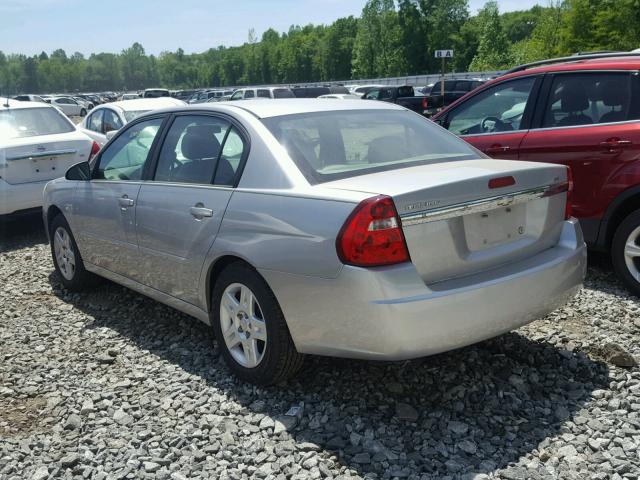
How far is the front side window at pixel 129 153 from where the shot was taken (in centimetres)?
476

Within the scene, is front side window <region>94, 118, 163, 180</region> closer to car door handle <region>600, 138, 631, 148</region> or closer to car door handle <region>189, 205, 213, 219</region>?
car door handle <region>189, 205, 213, 219</region>

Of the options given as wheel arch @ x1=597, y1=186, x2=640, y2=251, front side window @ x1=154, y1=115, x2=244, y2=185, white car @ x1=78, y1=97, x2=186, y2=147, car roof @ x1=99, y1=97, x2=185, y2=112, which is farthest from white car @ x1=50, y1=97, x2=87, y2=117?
wheel arch @ x1=597, y1=186, x2=640, y2=251

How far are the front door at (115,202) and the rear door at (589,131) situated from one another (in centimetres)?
321

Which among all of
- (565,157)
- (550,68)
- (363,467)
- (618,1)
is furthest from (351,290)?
(618,1)

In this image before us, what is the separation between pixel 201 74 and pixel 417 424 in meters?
197

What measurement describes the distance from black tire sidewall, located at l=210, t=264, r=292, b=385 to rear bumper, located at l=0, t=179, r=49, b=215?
4.92 metres

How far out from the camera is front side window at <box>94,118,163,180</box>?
476 cm

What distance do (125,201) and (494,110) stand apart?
354cm

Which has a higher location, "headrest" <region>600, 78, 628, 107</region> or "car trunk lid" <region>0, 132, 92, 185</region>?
"headrest" <region>600, 78, 628, 107</region>

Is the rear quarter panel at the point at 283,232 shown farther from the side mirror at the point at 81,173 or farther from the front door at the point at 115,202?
the side mirror at the point at 81,173

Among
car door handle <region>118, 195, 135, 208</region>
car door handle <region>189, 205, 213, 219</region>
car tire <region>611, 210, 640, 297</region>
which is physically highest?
car door handle <region>189, 205, 213, 219</region>

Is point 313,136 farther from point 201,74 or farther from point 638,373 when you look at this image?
point 201,74

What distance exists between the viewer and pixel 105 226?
16.5 feet

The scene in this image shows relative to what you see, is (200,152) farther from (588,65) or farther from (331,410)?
(588,65)
